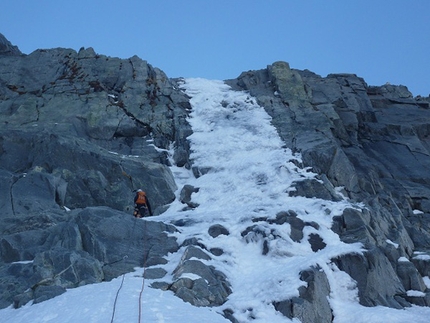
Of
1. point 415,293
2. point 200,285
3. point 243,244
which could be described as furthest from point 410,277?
point 200,285

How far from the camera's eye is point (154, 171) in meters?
21.2

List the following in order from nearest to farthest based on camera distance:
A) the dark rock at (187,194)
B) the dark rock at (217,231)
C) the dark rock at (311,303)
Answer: the dark rock at (311,303), the dark rock at (217,231), the dark rock at (187,194)

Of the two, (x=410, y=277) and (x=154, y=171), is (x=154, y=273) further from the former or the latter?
(x=154, y=171)

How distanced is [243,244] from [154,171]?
6940mm

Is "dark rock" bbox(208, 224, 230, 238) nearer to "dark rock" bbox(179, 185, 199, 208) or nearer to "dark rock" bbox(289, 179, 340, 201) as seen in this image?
"dark rock" bbox(179, 185, 199, 208)

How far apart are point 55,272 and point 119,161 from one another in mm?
9327

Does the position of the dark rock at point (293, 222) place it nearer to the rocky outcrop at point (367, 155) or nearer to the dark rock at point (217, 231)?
the rocky outcrop at point (367, 155)

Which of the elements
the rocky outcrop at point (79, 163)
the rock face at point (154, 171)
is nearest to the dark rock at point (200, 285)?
the rock face at point (154, 171)

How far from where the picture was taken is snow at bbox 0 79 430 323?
423 inches

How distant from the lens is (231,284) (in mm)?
13477

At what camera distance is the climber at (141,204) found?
18.4m

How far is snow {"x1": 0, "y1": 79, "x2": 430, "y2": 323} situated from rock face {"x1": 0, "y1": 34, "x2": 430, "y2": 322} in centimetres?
35

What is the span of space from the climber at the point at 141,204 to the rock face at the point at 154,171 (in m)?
0.78

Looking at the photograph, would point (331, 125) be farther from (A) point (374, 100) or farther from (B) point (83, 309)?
(B) point (83, 309)
